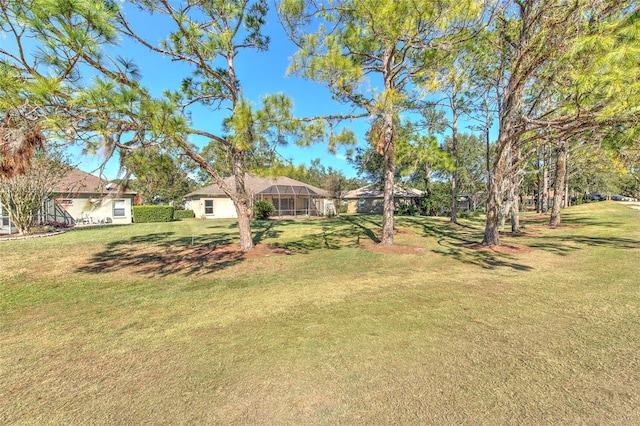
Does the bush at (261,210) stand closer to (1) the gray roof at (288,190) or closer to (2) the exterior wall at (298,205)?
(1) the gray roof at (288,190)

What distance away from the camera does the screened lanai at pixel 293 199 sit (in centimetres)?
2641

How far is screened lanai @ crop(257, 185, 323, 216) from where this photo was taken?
86.6ft

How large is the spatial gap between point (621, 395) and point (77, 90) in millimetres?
7289

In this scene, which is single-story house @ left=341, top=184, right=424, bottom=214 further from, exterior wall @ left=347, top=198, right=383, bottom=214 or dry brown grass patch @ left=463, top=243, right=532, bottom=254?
dry brown grass patch @ left=463, top=243, right=532, bottom=254

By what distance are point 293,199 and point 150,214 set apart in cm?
1224

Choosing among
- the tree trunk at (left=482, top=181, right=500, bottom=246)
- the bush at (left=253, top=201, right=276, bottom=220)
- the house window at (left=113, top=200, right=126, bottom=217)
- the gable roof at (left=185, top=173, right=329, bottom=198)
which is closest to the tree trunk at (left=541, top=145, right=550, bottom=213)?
the tree trunk at (left=482, top=181, right=500, bottom=246)

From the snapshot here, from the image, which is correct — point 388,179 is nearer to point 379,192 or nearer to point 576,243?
point 576,243

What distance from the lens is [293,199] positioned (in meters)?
28.8

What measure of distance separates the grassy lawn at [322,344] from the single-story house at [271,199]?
17773 mm

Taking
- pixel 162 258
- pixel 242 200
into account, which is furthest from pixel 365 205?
pixel 162 258

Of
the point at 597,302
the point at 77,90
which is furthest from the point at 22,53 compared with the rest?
the point at 597,302

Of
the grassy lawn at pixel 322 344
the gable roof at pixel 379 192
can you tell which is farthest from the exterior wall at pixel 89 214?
the gable roof at pixel 379 192

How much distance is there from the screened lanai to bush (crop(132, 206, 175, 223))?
24.6 ft

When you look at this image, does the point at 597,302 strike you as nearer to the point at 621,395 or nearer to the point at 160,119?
the point at 621,395
